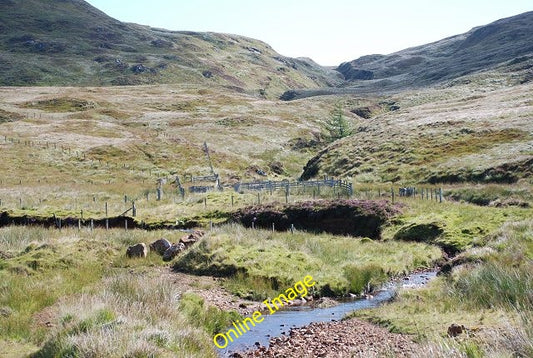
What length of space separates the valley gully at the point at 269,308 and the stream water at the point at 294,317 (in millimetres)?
170

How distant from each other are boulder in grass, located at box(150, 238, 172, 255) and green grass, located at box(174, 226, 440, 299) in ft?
7.11

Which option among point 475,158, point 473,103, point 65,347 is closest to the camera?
point 65,347

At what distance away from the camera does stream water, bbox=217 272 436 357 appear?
13461mm

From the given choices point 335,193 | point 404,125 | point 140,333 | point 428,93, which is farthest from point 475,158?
point 428,93

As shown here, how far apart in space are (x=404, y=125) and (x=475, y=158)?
2738cm

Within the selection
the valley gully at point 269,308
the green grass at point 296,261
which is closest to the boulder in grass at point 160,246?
the green grass at point 296,261

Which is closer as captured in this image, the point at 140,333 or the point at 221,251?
the point at 140,333

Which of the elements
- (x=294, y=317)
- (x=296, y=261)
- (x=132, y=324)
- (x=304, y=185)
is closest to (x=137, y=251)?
(x=296, y=261)

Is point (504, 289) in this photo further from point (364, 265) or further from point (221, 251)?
point (221, 251)

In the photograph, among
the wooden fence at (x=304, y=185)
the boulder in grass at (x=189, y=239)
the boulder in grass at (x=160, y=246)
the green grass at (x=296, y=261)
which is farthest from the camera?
the wooden fence at (x=304, y=185)

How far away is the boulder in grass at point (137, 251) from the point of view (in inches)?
931

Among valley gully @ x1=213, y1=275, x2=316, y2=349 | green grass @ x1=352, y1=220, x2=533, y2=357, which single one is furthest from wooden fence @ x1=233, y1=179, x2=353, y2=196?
green grass @ x1=352, y1=220, x2=533, y2=357

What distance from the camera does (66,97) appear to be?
116m

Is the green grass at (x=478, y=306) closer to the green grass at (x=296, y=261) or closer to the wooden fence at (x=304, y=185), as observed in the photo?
the green grass at (x=296, y=261)
